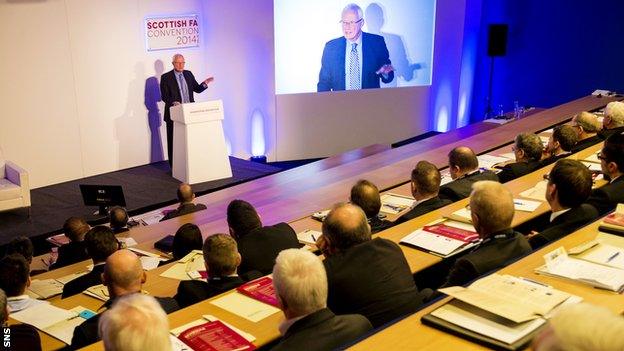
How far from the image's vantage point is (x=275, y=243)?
378cm

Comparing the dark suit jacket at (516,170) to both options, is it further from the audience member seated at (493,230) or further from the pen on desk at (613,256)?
the pen on desk at (613,256)

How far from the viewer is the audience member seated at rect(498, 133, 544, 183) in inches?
205

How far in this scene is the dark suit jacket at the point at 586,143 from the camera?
5.69 meters

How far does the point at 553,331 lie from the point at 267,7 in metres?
8.91

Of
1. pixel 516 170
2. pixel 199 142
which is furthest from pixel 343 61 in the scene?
pixel 516 170

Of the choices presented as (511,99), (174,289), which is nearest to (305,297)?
(174,289)

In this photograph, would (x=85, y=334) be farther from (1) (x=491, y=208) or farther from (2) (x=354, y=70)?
(2) (x=354, y=70)

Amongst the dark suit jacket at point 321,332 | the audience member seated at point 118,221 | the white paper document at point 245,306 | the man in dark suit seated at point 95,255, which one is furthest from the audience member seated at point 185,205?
the dark suit jacket at point 321,332

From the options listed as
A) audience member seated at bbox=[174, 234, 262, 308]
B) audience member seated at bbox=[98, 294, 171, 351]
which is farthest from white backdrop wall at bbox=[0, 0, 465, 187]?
audience member seated at bbox=[98, 294, 171, 351]

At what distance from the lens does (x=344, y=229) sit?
3.17 meters

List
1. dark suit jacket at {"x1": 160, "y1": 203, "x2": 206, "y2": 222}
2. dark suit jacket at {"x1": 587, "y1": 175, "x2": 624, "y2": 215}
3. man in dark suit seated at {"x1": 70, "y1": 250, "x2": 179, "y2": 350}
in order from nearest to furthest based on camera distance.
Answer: man in dark suit seated at {"x1": 70, "y1": 250, "x2": 179, "y2": 350} < dark suit jacket at {"x1": 587, "y1": 175, "x2": 624, "y2": 215} < dark suit jacket at {"x1": 160, "y1": 203, "x2": 206, "y2": 222}

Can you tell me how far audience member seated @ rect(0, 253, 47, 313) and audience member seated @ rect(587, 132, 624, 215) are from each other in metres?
→ 3.31

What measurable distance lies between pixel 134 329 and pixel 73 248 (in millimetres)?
3212

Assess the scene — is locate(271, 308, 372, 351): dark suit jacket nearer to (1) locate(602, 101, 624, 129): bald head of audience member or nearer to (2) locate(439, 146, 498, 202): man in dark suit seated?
(2) locate(439, 146, 498, 202): man in dark suit seated
